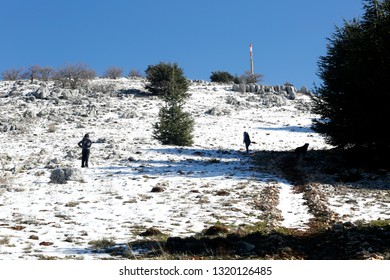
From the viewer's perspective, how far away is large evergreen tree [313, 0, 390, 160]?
20.5 m

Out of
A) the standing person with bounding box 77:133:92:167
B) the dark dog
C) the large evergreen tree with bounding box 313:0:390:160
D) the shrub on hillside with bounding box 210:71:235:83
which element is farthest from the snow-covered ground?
the shrub on hillside with bounding box 210:71:235:83

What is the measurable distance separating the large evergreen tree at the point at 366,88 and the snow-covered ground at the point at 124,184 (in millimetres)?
6147

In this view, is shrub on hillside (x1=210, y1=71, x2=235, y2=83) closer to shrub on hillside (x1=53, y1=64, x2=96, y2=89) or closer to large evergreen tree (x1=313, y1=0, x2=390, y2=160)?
shrub on hillside (x1=53, y1=64, x2=96, y2=89)

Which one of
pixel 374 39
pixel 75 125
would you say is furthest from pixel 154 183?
pixel 75 125

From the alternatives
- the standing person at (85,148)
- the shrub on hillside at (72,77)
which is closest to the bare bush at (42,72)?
the shrub on hillside at (72,77)

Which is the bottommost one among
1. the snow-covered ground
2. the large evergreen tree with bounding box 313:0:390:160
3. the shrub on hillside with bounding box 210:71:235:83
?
the snow-covered ground

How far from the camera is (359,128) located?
859 inches

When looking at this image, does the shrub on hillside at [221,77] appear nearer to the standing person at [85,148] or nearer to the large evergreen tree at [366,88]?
the large evergreen tree at [366,88]

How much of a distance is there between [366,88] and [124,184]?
14.9 m

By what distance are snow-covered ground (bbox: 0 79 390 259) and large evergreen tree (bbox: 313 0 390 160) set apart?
6.15 meters

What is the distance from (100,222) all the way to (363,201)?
1047 cm

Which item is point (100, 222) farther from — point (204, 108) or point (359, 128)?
point (204, 108)

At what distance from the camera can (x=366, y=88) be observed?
21.2m

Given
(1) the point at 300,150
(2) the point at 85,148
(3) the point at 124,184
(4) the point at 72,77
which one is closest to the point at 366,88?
(1) the point at 300,150
